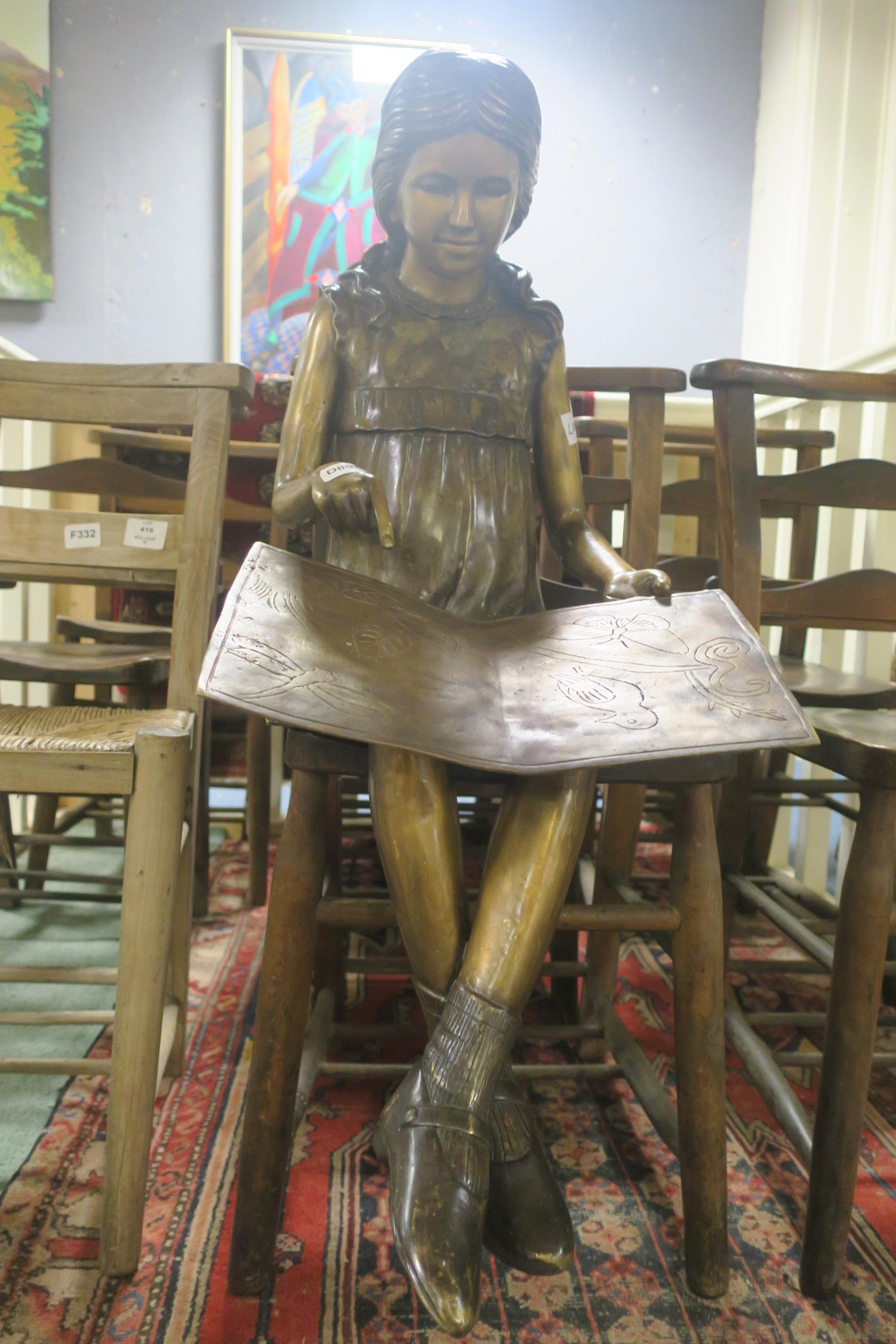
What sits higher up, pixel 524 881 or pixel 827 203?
pixel 827 203

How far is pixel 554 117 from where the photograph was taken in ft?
8.43

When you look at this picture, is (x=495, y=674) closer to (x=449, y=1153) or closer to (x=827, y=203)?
(x=449, y=1153)

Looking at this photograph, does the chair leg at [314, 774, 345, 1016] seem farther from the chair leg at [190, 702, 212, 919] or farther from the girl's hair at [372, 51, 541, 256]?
the girl's hair at [372, 51, 541, 256]

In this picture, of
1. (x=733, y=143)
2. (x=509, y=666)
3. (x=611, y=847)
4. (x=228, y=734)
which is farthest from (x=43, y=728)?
(x=733, y=143)

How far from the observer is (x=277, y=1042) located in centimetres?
81

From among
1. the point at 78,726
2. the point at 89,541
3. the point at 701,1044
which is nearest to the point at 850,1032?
the point at 701,1044

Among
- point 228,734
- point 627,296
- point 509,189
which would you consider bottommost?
point 228,734

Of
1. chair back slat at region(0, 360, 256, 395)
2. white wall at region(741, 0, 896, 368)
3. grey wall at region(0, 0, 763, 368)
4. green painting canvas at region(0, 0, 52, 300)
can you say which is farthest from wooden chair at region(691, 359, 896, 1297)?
green painting canvas at region(0, 0, 52, 300)

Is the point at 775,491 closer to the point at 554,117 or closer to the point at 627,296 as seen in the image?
the point at 627,296

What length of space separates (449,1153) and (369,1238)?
0.34m

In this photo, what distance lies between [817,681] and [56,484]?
3.96 feet

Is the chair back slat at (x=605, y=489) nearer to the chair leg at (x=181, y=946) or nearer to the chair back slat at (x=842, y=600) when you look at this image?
the chair back slat at (x=842, y=600)

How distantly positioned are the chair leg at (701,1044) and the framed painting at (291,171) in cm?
210

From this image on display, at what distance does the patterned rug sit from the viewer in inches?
31.0
